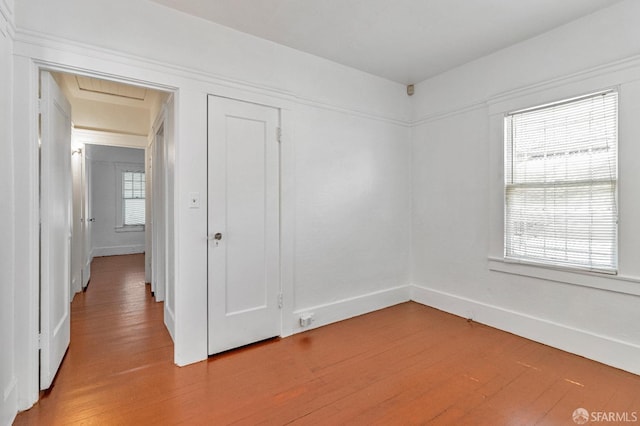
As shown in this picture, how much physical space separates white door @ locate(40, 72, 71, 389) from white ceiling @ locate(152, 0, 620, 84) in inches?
45.7

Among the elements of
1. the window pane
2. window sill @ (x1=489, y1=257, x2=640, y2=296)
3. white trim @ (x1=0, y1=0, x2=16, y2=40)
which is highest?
white trim @ (x1=0, y1=0, x2=16, y2=40)

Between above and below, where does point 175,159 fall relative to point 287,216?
above

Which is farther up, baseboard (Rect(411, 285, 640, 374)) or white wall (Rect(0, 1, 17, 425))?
white wall (Rect(0, 1, 17, 425))

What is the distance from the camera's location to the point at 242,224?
271 cm

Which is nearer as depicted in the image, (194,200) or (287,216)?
(194,200)

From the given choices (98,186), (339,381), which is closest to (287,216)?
(339,381)

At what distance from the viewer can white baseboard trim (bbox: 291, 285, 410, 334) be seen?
3.09 metres

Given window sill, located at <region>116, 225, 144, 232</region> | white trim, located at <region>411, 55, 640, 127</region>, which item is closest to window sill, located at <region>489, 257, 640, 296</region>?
white trim, located at <region>411, 55, 640, 127</region>

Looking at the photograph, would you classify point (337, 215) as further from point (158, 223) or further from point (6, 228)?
point (6, 228)

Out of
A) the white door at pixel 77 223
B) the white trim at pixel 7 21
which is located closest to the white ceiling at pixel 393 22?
the white trim at pixel 7 21

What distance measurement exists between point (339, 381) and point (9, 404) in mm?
1938

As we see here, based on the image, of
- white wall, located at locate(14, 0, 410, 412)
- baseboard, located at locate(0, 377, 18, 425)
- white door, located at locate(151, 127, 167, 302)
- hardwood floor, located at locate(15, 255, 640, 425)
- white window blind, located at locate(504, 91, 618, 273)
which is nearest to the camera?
baseboard, located at locate(0, 377, 18, 425)

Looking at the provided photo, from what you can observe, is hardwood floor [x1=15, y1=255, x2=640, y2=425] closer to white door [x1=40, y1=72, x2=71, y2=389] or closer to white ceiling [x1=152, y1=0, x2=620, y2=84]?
white door [x1=40, y1=72, x2=71, y2=389]

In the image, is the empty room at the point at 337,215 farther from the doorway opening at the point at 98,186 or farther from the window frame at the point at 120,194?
the window frame at the point at 120,194
